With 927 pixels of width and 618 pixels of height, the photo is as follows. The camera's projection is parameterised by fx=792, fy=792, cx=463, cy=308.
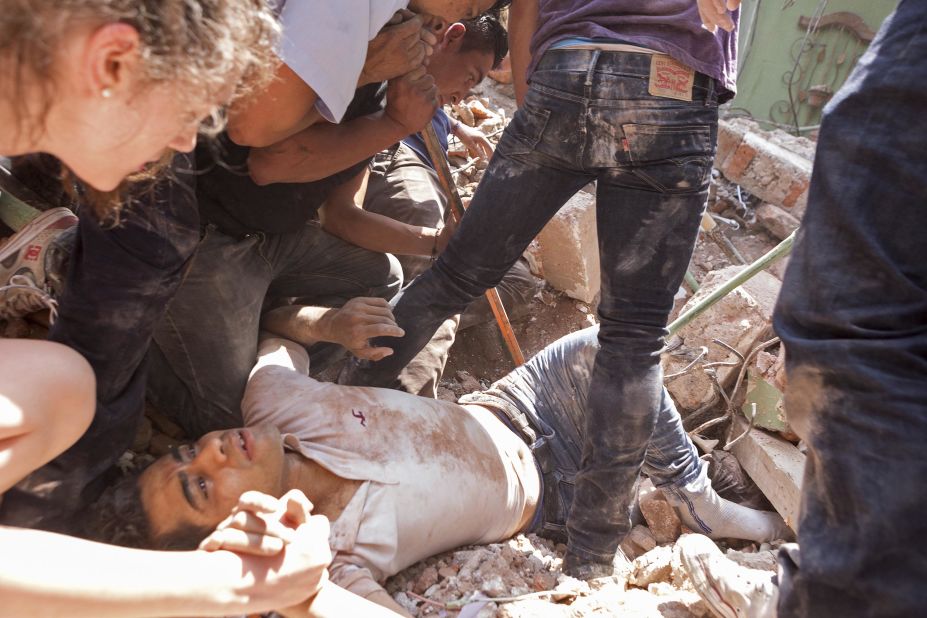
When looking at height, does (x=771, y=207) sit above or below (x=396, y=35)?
below

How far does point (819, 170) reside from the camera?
4.29 feet

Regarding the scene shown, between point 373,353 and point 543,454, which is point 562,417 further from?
point 373,353

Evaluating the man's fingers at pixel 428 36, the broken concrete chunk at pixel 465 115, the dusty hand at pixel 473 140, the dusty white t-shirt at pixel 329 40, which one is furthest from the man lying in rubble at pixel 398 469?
the broken concrete chunk at pixel 465 115

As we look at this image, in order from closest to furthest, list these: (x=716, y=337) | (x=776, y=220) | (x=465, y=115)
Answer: (x=716, y=337) → (x=465, y=115) → (x=776, y=220)

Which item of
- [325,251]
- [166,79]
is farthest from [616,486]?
[166,79]

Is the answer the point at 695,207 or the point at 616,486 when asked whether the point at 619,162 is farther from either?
the point at 616,486

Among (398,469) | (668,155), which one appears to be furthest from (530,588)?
(668,155)

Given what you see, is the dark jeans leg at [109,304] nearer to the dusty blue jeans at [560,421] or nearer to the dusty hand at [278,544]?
the dusty hand at [278,544]

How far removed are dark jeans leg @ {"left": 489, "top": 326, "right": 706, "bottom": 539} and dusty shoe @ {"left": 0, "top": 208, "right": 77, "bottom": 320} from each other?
1.49m

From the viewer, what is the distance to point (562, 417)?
2.90 meters

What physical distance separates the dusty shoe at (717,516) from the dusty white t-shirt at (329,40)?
5.90ft

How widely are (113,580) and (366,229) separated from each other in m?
1.92

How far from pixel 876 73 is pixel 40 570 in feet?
4.96

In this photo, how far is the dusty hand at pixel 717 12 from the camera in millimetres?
1964
